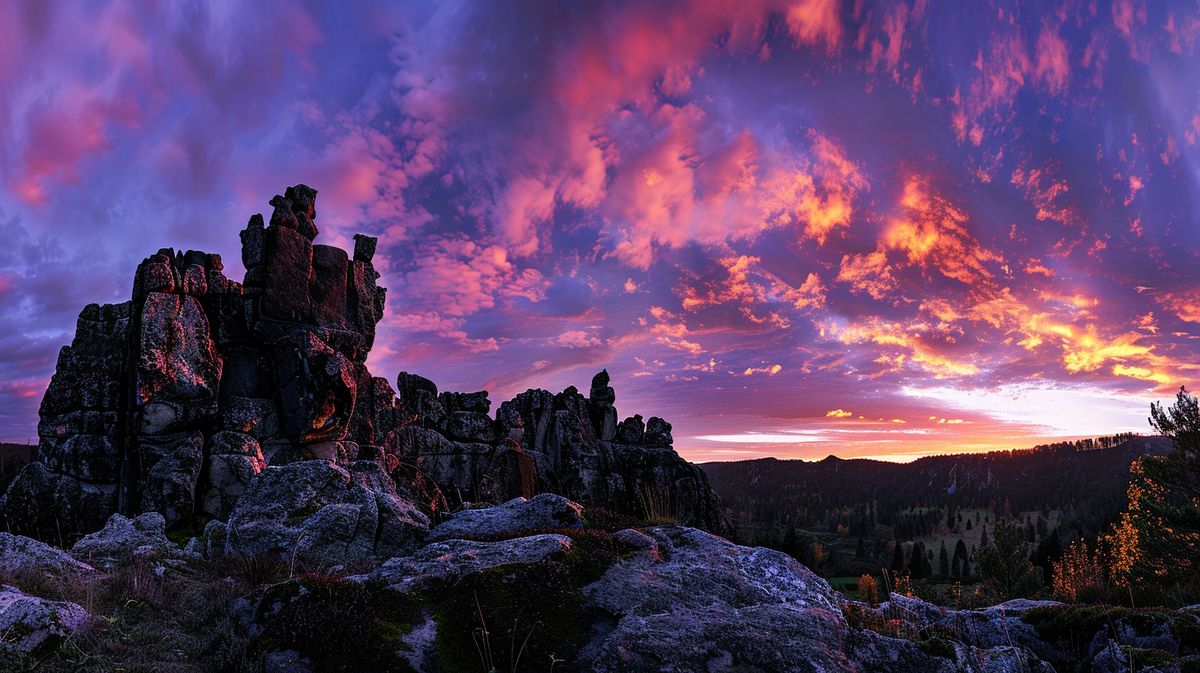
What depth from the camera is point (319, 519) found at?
13.2 m

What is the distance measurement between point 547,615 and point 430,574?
188cm

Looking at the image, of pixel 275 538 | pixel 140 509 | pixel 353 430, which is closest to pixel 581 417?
pixel 353 430

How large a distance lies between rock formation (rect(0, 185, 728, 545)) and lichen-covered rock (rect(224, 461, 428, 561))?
6.09 meters

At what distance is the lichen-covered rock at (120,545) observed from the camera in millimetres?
12297

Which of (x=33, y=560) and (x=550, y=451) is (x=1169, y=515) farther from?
(x=33, y=560)

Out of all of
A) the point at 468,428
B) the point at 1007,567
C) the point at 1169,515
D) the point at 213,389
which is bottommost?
the point at 1007,567

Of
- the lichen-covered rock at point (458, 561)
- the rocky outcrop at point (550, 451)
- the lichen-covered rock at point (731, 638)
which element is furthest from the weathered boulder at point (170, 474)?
the lichen-covered rock at point (731, 638)

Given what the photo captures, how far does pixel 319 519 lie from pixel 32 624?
6.78 metres

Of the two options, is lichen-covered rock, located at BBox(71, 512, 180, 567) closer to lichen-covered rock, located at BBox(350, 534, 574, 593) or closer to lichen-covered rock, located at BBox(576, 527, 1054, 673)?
lichen-covered rock, located at BBox(350, 534, 574, 593)

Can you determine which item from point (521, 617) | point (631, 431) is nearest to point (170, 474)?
point (521, 617)

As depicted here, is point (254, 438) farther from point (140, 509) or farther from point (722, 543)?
point (722, 543)

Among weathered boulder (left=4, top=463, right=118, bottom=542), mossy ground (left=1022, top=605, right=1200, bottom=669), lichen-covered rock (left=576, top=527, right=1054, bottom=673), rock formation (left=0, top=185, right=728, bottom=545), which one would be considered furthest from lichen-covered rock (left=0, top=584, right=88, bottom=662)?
weathered boulder (left=4, top=463, right=118, bottom=542)

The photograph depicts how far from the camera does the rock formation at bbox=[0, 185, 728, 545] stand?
83.9 ft

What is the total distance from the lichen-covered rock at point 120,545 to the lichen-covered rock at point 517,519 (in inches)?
238
